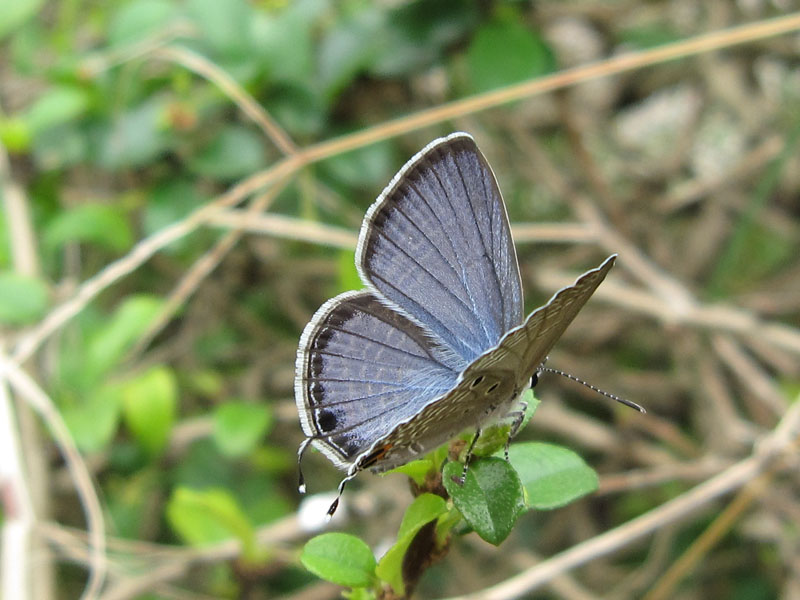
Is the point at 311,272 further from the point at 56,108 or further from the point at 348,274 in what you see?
the point at 56,108

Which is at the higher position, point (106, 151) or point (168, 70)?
point (168, 70)

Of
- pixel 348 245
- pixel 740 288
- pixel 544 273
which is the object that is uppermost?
pixel 348 245

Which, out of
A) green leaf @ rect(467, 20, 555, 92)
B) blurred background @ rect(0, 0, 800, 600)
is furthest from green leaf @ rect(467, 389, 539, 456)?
green leaf @ rect(467, 20, 555, 92)

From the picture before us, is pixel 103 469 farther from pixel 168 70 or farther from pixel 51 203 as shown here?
pixel 168 70

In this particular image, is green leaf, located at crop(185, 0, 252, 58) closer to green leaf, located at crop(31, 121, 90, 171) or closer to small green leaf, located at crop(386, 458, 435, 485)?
green leaf, located at crop(31, 121, 90, 171)

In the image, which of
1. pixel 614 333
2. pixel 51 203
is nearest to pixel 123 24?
pixel 51 203
